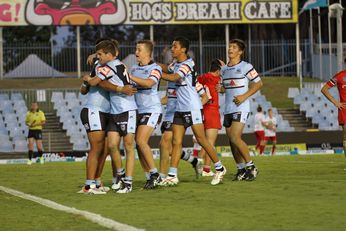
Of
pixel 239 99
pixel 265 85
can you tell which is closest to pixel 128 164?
pixel 239 99

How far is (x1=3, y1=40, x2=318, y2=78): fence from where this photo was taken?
50875mm

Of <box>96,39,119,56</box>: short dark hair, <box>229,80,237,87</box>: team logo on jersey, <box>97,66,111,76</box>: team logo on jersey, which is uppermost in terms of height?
<box>96,39,119,56</box>: short dark hair

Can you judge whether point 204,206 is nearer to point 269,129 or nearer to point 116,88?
point 116,88

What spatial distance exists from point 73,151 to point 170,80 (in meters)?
19.7

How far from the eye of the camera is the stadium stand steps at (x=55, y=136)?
3816cm

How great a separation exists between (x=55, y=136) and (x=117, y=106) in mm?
24420

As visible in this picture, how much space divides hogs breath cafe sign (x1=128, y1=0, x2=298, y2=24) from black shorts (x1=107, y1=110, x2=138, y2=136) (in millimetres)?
34275

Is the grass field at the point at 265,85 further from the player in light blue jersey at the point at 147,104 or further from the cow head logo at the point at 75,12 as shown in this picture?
the player in light blue jersey at the point at 147,104

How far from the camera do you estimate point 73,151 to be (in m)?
35.5

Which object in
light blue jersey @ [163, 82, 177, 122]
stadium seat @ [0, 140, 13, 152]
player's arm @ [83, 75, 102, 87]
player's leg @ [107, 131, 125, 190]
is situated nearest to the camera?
player's arm @ [83, 75, 102, 87]

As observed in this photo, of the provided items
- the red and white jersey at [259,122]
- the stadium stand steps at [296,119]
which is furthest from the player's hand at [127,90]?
the stadium stand steps at [296,119]

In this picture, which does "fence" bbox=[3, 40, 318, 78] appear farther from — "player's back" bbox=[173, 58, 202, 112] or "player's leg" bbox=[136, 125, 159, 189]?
"player's leg" bbox=[136, 125, 159, 189]

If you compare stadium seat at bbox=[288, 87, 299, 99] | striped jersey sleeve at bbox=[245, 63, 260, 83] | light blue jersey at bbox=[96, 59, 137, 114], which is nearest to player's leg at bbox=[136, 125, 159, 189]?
light blue jersey at bbox=[96, 59, 137, 114]

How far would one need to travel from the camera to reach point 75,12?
48781 mm
